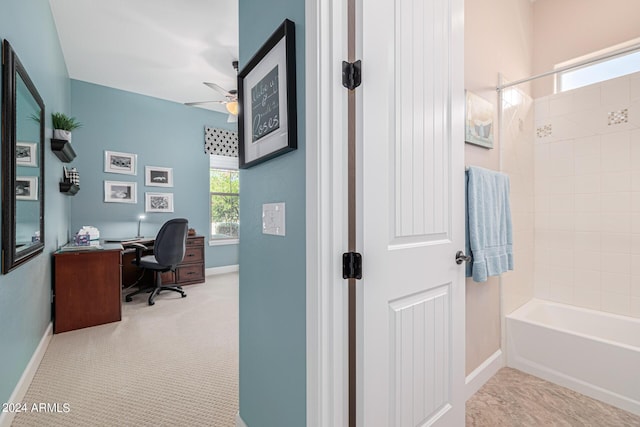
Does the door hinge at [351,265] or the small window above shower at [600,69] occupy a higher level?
the small window above shower at [600,69]

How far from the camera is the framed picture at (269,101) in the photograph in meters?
1.04

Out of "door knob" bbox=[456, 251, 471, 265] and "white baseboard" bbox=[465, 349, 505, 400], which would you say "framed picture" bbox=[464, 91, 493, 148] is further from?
"white baseboard" bbox=[465, 349, 505, 400]

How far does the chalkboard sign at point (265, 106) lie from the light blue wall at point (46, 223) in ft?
4.70

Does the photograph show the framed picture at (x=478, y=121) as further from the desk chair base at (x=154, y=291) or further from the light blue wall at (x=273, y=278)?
the desk chair base at (x=154, y=291)

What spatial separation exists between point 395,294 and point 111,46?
3.91m

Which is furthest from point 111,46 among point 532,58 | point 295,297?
point 532,58

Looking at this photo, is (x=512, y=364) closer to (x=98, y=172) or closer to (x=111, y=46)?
(x=111, y=46)

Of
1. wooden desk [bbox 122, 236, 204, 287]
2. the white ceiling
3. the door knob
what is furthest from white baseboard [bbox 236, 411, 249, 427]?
wooden desk [bbox 122, 236, 204, 287]

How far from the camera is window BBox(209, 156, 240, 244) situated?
205 inches

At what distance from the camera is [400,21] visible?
1.08 meters

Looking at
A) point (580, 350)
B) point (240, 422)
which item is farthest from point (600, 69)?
point (240, 422)

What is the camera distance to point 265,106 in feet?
3.98

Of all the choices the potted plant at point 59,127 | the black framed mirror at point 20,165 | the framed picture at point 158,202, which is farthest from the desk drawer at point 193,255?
the black framed mirror at point 20,165

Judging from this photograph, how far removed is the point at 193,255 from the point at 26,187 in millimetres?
2778
